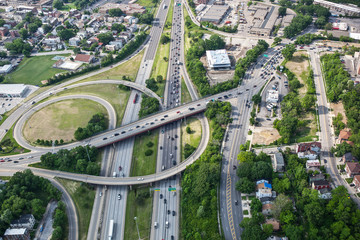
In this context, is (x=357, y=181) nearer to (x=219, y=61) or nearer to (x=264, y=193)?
(x=264, y=193)

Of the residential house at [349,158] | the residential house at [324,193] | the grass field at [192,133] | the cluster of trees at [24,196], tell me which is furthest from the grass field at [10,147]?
the residential house at [349,158]

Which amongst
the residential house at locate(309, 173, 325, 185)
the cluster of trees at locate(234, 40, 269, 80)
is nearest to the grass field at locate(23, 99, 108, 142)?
the cluster of trees at locate(234, 40, 269, 80)

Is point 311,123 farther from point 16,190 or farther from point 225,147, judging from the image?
point 16,190

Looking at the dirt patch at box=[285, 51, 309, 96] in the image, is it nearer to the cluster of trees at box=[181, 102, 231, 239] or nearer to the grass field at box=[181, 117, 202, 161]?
the grass field at box=[181, 117, 202, 161]

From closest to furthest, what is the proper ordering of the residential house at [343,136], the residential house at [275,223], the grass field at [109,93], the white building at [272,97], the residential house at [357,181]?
the residential house at [275,223] < the residential house at [357,181] < the residential house at [343,136] < the white building at [272,97] < the grass field at [109,93]

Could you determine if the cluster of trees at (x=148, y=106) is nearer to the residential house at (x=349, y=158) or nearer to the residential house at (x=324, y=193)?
the residential house at (x=324, y=193)

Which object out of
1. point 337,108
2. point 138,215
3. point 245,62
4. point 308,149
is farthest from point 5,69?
point 337,108
